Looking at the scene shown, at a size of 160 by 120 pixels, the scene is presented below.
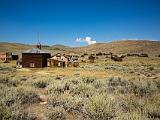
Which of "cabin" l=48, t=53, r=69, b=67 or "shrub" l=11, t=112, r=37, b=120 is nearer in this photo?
"shrub" l=11, t=112, r=37, b=120

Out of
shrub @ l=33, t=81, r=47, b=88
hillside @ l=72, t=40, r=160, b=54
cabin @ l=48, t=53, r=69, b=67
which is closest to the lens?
shrub @ l=33, t=81, r=47, b=88

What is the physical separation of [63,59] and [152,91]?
3991 cm

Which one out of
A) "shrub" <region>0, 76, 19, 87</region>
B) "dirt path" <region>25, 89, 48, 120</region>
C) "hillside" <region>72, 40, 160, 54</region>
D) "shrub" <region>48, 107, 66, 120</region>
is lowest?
"dirt path" <region>25, 89, 48, 120</region>

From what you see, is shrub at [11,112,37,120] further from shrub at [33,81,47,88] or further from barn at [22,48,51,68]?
barn at [22,48,51,68]

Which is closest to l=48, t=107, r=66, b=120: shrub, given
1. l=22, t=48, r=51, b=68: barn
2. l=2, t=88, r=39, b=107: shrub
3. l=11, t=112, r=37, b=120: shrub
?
l=11, t=112, r=37, b=120: shrub

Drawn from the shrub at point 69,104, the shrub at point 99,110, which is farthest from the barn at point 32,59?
the shrub at point 99,110

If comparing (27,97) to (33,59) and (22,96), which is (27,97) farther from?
(33,59)

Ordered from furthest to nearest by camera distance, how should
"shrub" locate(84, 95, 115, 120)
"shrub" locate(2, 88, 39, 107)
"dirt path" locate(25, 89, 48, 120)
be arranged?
1. "shrub" locate(2, 88, 39, 107)
2. "dirt path" locate(25, 89, 48, 120)
3. "shrub" locate(84, 95, 115, 120)

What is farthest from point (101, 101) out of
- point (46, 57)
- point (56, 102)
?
point (46, 57)

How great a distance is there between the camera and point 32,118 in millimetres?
6168

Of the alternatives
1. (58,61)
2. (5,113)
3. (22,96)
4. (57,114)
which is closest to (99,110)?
(57,114)

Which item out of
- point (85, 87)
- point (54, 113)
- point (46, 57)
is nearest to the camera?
point (54, 113)

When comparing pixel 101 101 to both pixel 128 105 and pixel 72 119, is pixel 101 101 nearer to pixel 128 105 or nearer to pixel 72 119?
pixel 72 119

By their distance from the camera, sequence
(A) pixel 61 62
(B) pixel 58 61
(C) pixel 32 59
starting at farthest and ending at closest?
(B) pixel 58 61 < (A) pixel 61 62 < (C) pixel 32 59
